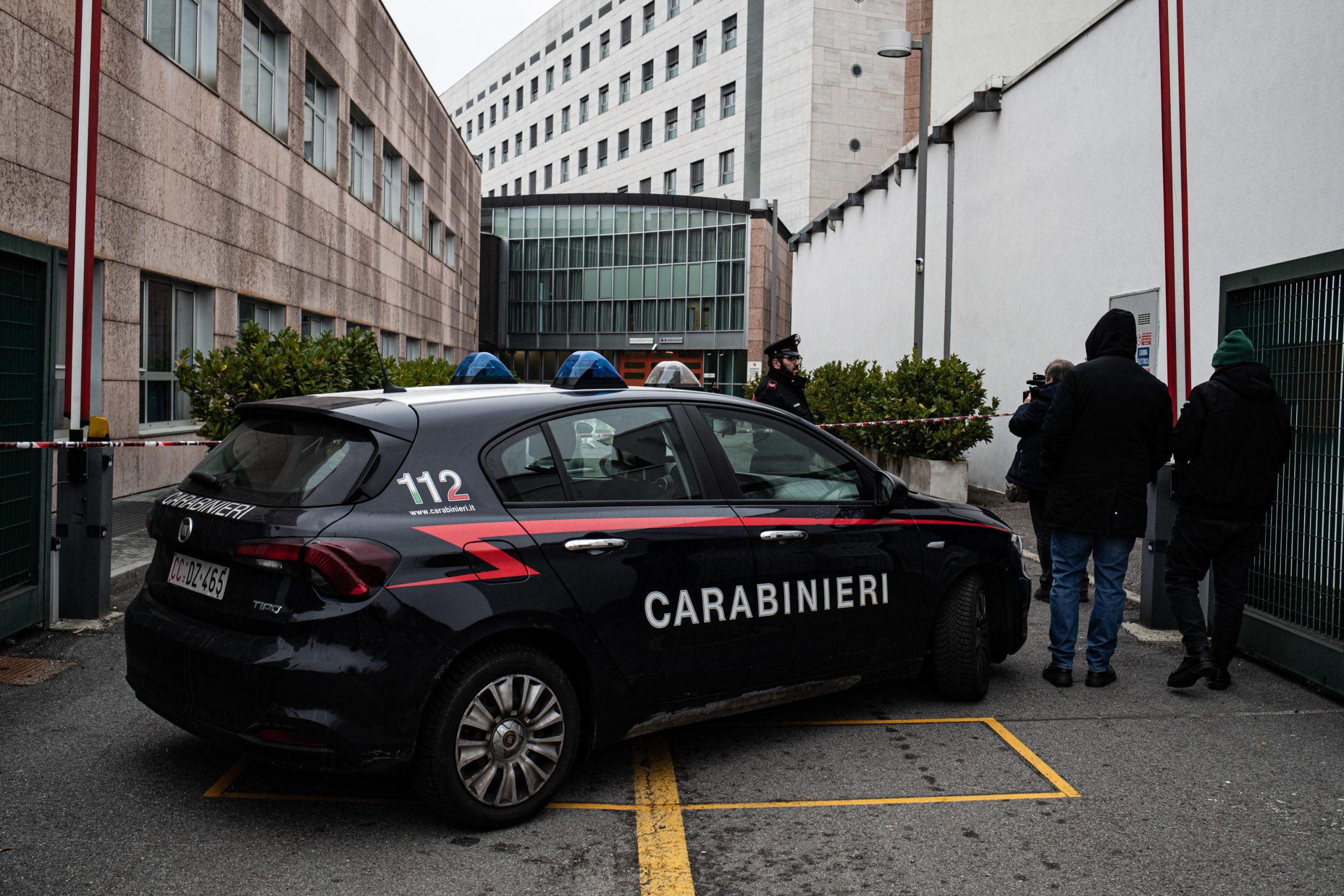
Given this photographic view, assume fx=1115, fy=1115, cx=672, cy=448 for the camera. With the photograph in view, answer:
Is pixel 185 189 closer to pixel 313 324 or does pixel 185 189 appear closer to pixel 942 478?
pixel 313 324

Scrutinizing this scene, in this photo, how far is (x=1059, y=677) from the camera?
5.69 m

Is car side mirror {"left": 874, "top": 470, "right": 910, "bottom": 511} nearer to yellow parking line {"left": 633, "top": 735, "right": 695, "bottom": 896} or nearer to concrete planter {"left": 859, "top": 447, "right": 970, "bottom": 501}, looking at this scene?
A: yellow parking line {"left": 633, "top": 735, "right": 695, "bottom": 896}

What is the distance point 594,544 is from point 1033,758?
208 centimetres

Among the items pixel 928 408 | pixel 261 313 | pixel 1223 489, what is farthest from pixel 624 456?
pixel 261 313

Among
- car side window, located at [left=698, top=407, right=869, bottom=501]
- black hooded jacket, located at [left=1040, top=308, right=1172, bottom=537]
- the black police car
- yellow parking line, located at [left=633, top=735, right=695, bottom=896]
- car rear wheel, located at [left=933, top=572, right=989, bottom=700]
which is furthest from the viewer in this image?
black hooded jacket, located at [left=1040, top=308, right=1172, bottom=537]

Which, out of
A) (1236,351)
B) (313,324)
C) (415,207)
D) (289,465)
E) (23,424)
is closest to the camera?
(289,465)

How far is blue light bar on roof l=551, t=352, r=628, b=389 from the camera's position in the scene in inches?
176

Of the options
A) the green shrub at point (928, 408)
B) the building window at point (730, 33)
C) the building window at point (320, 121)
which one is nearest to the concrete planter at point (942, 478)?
the green shrub at point (928, 408)

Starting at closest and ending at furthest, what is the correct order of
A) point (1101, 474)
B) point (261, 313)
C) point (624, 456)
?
point (624, 456)
point (1101, 474)
point (261, 313)

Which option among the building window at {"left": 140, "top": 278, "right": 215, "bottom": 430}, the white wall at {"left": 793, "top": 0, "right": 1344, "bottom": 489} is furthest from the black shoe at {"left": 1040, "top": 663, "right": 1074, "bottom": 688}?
the building window at {"left": 140, "top": 278, "right": 215, "bottom": 430}

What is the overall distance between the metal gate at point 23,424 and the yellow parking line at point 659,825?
3.88 m

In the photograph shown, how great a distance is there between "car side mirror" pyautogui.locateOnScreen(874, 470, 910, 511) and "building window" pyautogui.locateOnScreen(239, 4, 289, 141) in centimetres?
1356

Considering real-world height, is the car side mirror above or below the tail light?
above

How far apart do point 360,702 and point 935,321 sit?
742 inches
